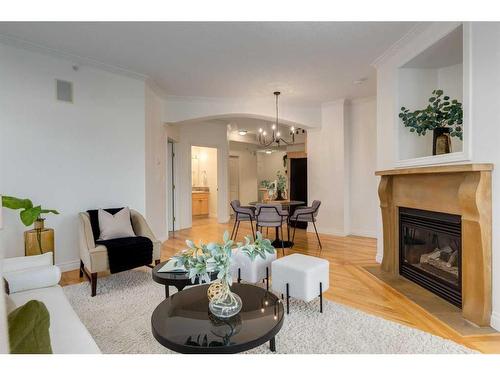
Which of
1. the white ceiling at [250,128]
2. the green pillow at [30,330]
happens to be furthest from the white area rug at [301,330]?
the white ceiling at [250,128]

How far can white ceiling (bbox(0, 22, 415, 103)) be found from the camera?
301 cm

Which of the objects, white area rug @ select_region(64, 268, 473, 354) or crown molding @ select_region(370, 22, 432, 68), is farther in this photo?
crown molding @ select_region(370, 22, 432, 68)

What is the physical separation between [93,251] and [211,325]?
198cm

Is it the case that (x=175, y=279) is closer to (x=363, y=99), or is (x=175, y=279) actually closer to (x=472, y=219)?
(x=472, y=219)

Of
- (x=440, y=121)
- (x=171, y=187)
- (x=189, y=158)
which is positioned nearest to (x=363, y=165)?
(x=440, y=121)


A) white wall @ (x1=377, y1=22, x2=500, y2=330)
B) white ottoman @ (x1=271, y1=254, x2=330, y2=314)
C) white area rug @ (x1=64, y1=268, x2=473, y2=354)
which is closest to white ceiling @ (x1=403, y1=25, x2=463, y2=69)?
white wall @ (x1=377, y1=22, x2=500, y2=330)

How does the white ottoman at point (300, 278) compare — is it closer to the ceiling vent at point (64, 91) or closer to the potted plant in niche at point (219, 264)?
the potted plant in niche at point (219, 264)

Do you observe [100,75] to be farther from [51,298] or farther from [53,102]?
[51,298]

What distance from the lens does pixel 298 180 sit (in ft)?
22.9

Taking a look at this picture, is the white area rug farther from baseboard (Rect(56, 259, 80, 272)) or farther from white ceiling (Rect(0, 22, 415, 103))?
white ceiling (Rect(0, 22, 415, 103))

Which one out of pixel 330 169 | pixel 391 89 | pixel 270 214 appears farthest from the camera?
pixel 330 169

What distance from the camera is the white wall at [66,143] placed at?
10.9 feet

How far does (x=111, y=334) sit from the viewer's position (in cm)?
216

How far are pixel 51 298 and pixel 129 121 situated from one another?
3063 mm
